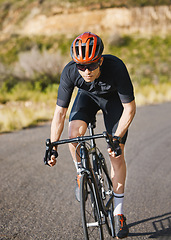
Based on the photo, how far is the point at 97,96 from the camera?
365 cm

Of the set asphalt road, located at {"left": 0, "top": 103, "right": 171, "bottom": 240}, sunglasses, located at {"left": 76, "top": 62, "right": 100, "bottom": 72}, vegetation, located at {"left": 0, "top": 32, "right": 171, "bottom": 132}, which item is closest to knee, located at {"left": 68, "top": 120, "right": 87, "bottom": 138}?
sunglasses, located at {"left": 76, "top": 62, "right": 100, "bottom": 72}

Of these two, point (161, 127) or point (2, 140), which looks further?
point (161, 127)

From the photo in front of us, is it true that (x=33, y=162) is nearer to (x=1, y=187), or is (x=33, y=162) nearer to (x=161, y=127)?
(x=1, y=187)

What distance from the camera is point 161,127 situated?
9.59 metres

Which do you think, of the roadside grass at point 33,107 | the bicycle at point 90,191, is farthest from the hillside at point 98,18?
the bicycle at point 90,191

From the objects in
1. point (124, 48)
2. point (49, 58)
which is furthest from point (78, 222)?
point (124, 48)

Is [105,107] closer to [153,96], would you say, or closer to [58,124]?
[58,124]

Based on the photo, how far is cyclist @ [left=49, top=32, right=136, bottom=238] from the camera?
3068 mm

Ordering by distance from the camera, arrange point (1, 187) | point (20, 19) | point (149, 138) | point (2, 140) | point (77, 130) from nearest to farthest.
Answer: point (77, 130) < point (1, 187) < point (2, 140) < point (149, 138) < point (20, 19)

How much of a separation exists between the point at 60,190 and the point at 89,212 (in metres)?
1.91

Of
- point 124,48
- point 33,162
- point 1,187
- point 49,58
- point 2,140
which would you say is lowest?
point 1,187

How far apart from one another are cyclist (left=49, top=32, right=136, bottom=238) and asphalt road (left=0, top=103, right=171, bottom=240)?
0.67 m

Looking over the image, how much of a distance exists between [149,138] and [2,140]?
3531 mm

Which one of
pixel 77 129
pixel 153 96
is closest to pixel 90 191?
pixel 77 129
